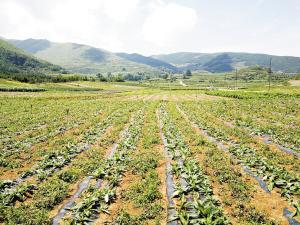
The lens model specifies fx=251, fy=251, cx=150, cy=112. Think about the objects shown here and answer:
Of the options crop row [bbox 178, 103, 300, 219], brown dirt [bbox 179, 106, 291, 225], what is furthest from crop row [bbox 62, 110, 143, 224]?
crop row [bbox 178, 103, 300, 219]

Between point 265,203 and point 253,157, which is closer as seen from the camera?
point 265,203

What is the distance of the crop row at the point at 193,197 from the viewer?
9586mm

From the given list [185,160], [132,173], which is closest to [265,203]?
[185,160]

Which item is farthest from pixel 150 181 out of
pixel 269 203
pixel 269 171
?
pixel 269 171

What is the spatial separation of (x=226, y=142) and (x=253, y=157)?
17.6 feet

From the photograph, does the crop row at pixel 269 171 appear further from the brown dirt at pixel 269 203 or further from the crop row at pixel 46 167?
the crop row at pixel 46 167

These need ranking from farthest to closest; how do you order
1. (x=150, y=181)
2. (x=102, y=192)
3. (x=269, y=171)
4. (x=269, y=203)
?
1. (x=269, y=171)
2. (x=150, y=181)
3. (x=102, y=192)
4. (x=269, y=203)

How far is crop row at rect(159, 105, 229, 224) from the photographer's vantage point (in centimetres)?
959

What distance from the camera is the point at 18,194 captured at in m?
11.7

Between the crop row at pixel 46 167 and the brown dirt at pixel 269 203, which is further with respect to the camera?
the crop row at pixel 46 167

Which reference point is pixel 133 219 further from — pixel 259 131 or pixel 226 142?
pixel 259 131

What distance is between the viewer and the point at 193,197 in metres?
11.6

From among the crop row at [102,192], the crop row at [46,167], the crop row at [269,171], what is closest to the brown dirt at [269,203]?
the crop row at [269,171]

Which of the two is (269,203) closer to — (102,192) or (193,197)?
(193,197)
